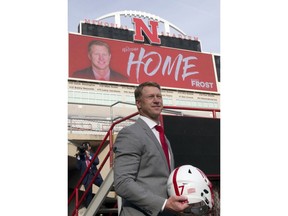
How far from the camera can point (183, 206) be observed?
252cm

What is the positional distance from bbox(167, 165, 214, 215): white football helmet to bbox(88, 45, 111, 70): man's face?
48.5m

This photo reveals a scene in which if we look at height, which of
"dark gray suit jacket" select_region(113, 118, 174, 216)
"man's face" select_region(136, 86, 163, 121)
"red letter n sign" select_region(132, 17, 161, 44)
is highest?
"red letter n sign" select_region(132, 17, 161, 44)

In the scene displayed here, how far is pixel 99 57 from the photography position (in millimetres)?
51719

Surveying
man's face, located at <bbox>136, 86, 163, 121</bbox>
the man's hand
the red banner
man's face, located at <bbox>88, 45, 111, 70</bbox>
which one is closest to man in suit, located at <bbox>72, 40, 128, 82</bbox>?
man's face, located at <bbox>88, 45, 111, 70</bbox>

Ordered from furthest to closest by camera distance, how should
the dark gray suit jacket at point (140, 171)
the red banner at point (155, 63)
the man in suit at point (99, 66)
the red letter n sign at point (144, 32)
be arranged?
1. the red letter n sign at point (144, 32)
2. the man in suit at point (99, 66)
3. the red banner at point (155, 63)
4. the dark gray suit jacket at point (140, 171)

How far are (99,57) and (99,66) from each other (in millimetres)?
991

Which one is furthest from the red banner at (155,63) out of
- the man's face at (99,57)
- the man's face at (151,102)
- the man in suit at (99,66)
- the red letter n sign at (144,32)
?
the man's face at (151,102)

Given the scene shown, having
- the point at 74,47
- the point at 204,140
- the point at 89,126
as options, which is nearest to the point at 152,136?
the point at 204,140

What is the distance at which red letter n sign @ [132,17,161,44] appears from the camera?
56.3 m

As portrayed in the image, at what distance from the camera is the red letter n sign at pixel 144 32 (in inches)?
2216

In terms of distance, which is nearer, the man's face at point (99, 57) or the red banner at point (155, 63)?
the red banner at point (155, 63)

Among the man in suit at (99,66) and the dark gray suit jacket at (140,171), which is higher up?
the man in suit at (99,66)

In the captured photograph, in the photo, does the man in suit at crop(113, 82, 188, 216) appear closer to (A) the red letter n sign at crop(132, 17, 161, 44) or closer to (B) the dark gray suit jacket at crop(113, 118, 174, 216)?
(B) the dark gray suit jacket at crop(113, 118, 174, 216)

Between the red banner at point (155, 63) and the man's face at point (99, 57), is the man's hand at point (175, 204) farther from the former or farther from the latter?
the man's face at point (99, 57)
